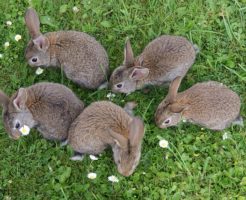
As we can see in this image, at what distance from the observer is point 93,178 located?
5.59 m

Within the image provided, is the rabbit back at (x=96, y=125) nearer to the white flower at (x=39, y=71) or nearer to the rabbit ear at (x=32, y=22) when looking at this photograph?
the white flower at (x=39, y=71)

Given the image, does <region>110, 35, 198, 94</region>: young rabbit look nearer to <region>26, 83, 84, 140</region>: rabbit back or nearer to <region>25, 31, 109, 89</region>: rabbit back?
<region>25, 31, 109, 89</region>: rabbit back

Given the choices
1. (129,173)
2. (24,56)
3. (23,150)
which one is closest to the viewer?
(129,173)

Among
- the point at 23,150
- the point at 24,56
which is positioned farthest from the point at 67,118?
the point at 24,56

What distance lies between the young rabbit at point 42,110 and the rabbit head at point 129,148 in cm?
66

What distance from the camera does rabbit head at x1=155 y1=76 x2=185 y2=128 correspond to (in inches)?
218

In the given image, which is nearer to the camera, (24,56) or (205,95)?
(205,95)

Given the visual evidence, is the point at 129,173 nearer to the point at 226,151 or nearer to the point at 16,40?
the point at 226,151

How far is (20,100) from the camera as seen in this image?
5.54 meters

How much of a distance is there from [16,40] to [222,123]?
2.80 metres

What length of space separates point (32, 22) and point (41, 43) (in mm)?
271

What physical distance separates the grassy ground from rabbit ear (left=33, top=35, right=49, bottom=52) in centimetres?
38

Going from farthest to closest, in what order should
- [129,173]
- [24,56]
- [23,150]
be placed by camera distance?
[24,56] < [23,150] < [129,173]

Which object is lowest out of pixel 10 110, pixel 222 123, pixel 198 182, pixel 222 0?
pixel 198 182
